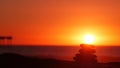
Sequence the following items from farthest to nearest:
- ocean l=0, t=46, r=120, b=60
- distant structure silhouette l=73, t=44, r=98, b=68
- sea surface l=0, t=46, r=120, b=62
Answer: sea surface l=0, t=46, r=120, b=62 → ocean l=0, t=46, r=120, b=60 → distant structure silhouette l=73, t=44, r=98, b=68

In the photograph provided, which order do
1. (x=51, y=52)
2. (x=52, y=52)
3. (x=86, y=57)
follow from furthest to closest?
(x=52, y=52)
(x=51, y=52)
(x=86, y=57)

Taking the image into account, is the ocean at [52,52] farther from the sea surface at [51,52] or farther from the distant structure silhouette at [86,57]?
the distant structure silhouette at [86,57]

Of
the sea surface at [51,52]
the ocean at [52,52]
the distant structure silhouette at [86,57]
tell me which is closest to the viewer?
the distant structure silhouette at [86,57]

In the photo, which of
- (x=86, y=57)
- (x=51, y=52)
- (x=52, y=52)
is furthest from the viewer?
(x=52, y=52)

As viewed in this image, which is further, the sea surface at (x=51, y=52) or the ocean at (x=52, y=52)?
the sea surface at (x=51, y=52)

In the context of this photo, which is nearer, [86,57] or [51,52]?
[86,57]

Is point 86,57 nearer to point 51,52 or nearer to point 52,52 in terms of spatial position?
point 51,52

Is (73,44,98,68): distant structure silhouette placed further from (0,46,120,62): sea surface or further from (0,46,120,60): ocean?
(0,46,120,62): sea surface

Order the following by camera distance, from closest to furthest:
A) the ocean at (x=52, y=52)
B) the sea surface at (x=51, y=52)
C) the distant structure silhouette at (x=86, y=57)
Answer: the distant structure silhouette at (x=86, y=57) → the ocean at (x=52, y=52) → the sea surface at (x=51, y=52)

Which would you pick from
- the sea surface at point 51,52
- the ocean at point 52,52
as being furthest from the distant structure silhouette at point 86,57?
the sea surface at point 51,52

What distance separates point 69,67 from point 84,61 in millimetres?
1996

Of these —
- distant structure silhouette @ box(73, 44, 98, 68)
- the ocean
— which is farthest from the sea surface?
distant structure silhouette @ box(73, 44, 98, 68)

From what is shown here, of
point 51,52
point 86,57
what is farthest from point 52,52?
point 86,57

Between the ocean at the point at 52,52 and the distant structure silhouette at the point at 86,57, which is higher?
the ocean at the point at 52,52
